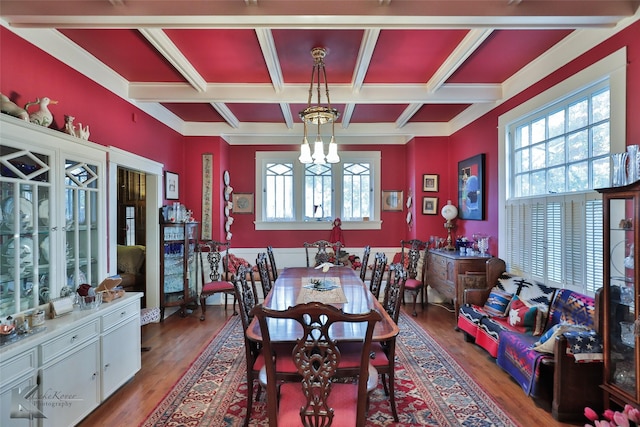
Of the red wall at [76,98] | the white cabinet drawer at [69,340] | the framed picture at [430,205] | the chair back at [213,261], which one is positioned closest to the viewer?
A: the white cabinet drawer at [69,340]

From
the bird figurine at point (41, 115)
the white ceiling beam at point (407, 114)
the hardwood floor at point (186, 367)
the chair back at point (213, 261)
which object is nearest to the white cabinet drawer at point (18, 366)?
the hardwood floor at point (186, 367)

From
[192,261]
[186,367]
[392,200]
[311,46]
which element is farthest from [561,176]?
[192,261]

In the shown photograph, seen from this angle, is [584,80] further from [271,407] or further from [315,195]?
[315,195]

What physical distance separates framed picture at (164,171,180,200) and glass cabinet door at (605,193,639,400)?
4.91 metres

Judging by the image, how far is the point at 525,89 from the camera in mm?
3453

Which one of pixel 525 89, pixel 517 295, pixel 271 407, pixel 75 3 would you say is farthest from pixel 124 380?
pixel 525 89

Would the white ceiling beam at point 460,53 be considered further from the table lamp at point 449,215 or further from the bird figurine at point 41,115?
the bird figurine at point 41,115

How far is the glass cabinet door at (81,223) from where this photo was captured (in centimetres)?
247

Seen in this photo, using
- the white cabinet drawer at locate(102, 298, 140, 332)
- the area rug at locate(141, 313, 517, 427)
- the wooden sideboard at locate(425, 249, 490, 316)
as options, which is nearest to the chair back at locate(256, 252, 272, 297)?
the area rug at locate(141, 313, 517, 427)

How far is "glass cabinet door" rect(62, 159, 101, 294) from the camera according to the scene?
247 centimetres

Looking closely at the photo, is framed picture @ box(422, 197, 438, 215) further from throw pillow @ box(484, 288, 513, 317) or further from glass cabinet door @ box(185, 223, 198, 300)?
glass cabinet door @ box(185, 223, 198, 300)

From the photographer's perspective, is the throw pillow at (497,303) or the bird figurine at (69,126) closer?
the bird figurine at (69,126)

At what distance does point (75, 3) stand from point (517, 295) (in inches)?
173

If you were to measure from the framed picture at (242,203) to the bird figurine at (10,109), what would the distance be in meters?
3.94
